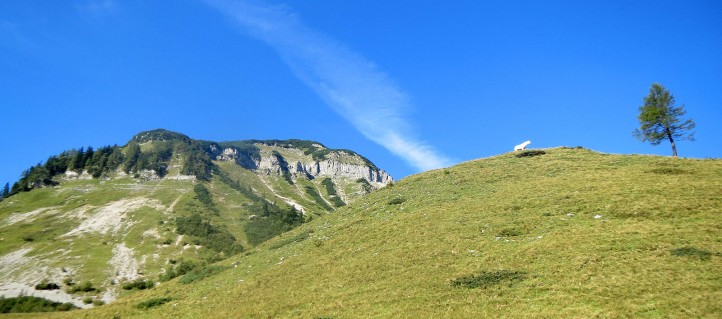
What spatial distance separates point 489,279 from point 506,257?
3.77 m

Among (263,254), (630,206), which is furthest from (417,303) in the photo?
(263,254)

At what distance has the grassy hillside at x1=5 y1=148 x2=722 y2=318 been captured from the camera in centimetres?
2175

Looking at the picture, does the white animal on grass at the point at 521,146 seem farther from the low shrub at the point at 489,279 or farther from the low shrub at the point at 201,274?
the low shrub at the point at 201,274

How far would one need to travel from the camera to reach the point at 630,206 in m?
34.2

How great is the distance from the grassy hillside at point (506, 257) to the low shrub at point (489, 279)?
0.12m

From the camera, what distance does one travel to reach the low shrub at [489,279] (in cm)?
2530

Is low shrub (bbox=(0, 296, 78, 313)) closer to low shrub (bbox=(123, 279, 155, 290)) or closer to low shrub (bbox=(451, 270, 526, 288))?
low shrub (bbox=(123, 279, 155, 290))

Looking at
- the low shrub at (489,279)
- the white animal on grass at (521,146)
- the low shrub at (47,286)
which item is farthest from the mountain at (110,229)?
the low shrub at (489,279)

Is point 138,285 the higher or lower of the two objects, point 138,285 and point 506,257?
the lower

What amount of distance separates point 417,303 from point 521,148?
58.1 metres

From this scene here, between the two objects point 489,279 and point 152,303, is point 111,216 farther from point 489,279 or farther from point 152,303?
point 489,279

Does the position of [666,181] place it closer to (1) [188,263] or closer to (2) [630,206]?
(2) [630,206]

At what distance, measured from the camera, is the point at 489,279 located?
26.0m

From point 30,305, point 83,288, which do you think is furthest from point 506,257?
point 83,288
